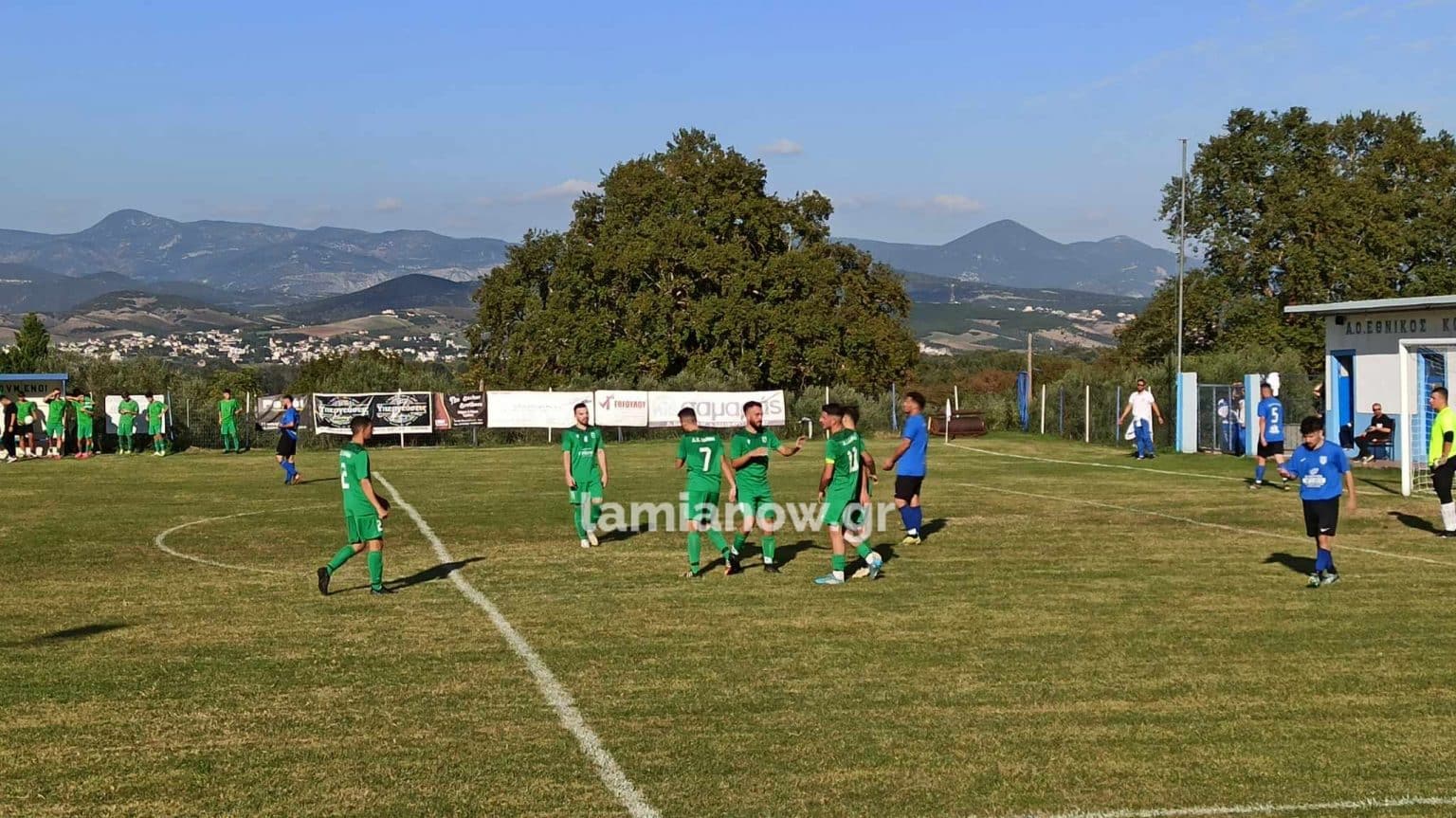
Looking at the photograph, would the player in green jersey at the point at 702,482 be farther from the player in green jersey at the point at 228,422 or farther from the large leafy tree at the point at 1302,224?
the large leafy tree at the point at 1302,224

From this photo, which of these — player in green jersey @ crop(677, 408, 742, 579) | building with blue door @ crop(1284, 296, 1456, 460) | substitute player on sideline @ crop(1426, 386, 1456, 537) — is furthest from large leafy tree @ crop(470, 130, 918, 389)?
player in green jersey @ crop(677, 408, 742, 579)

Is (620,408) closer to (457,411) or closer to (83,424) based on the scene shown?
(457,411)

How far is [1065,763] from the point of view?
7.78 m

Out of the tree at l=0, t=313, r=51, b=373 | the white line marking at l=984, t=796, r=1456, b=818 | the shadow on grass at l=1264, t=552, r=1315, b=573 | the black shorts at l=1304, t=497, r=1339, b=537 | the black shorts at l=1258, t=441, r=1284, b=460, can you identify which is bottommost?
the white line marking at l=984, t=796, r=1456, b=818

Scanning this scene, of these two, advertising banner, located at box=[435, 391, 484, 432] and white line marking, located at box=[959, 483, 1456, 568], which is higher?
advertising banner, located at box=[435, 391, 484, 432]

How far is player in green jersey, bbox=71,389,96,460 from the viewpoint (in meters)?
37.4

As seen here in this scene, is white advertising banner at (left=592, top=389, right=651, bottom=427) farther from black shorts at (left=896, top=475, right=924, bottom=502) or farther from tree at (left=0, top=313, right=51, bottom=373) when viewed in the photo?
black shorts at (left=896, top=475, right=924, bottom=502)

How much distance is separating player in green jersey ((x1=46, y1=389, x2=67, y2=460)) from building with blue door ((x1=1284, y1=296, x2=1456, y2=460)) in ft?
105

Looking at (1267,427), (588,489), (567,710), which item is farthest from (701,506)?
(1267,427)

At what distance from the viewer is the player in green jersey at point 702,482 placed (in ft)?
47.6

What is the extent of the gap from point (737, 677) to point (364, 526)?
17.0ft

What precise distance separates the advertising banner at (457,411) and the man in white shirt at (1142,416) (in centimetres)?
2113

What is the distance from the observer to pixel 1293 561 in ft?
52.5

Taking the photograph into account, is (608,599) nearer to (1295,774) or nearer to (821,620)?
(821,620)
